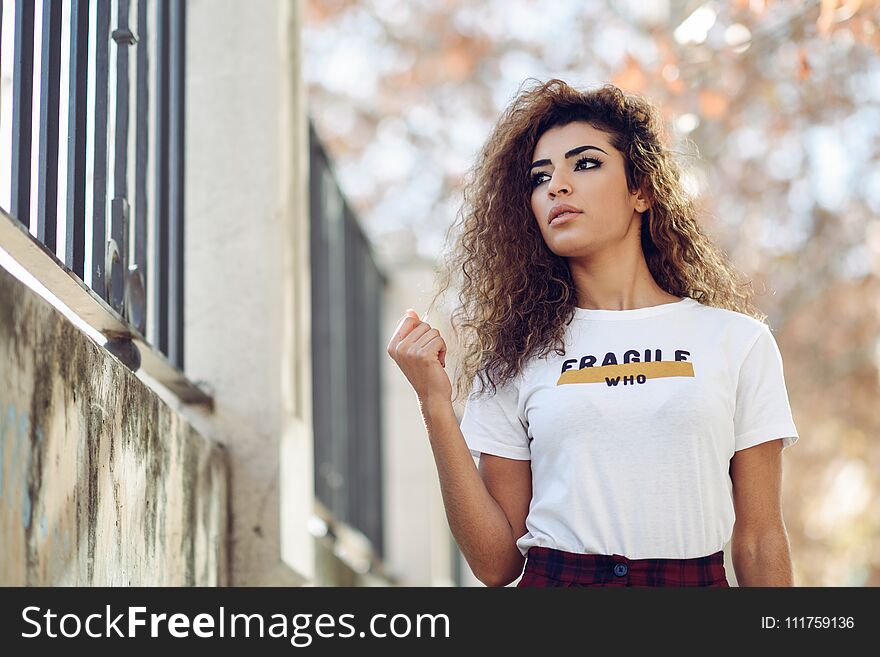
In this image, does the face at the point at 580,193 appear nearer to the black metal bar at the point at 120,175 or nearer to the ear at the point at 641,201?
the ear at the point at 641,201

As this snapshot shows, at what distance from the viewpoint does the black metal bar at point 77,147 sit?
2.79 metres

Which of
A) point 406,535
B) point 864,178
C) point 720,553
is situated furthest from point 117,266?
point 864,178

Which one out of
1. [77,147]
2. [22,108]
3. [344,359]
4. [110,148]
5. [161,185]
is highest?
[344,359]

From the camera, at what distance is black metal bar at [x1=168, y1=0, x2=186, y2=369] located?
152 inches

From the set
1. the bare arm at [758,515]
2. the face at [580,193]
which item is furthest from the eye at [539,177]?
the bare arm at [758,515]

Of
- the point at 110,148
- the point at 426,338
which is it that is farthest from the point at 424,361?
the point at 110,148

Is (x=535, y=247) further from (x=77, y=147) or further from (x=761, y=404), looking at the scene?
(x=77, y=147)

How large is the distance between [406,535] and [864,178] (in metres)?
5.74

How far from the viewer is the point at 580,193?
296cm

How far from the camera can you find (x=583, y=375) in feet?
9.09

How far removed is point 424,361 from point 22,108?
91 centimetres

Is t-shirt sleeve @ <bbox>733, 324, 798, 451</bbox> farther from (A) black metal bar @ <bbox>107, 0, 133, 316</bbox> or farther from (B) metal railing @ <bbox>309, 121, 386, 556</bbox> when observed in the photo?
(B) metal railing @ <bbox>309, 121, 386, 556</bbox>

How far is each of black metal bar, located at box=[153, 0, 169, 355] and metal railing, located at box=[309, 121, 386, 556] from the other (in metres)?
1.75

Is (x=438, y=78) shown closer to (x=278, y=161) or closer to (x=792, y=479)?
(x=792, y=479)
